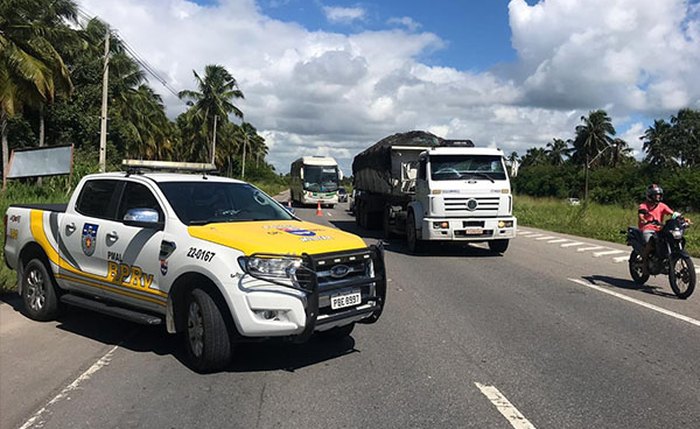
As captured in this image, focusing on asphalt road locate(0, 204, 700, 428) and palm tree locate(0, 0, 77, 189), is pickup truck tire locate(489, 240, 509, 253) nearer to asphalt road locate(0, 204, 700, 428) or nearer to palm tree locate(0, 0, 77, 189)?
asphalt road locate(0, 204, 700, 428)

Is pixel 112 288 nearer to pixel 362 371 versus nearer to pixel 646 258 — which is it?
pixel 362 371

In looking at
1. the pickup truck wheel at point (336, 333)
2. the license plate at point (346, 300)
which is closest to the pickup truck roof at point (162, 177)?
the pickup truck wheel at point (336, 333)

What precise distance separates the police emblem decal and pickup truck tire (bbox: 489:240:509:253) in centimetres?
1017

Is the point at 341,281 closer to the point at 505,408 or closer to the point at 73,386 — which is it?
the point at 505,408

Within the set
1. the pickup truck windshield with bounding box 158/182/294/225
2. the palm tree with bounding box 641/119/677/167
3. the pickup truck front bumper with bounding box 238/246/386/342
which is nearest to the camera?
the pickup truck front bumper with bounding box 238/246/386/342

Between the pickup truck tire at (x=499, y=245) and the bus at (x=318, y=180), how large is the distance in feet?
78.1

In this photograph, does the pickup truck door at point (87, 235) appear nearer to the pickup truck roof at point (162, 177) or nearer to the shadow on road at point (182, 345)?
the pickup truck roof at point (162, 177)

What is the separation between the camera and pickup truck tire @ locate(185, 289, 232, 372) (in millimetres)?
5016

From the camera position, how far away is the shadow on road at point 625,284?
953 cm

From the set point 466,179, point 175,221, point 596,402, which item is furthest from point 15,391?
point 466,179

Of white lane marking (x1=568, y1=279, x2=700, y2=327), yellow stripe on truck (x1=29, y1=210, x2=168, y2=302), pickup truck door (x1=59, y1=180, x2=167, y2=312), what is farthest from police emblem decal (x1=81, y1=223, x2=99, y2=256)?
white lane marking (x1=568, y1=279, x2=700, y2=327)

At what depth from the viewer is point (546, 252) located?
51.2ft

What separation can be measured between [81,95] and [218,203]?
127 feet

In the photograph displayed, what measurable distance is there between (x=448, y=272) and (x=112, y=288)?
6889 millimetres
